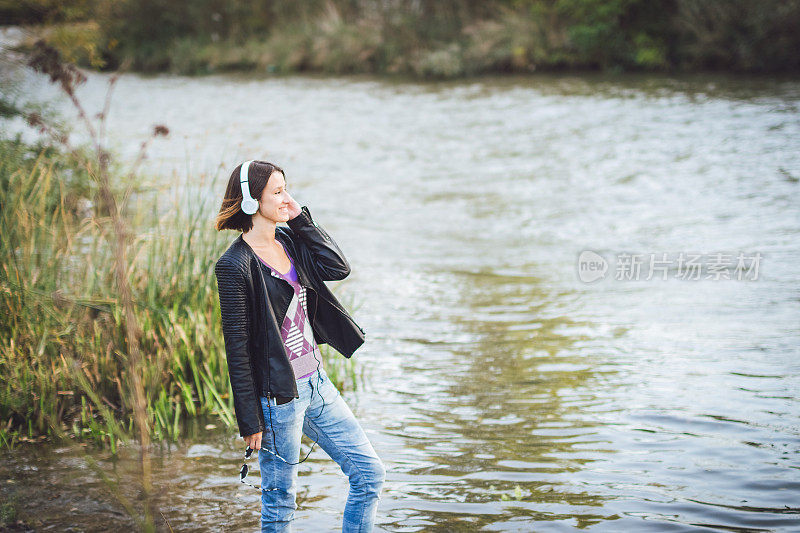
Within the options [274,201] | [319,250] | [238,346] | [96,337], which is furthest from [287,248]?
[96,337]

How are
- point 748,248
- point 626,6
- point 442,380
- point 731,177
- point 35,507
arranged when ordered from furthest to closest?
point 626,6
point 731,177
point 748,248
point 442,380
point 35,507

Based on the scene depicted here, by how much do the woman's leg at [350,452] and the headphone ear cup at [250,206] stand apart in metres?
0.72

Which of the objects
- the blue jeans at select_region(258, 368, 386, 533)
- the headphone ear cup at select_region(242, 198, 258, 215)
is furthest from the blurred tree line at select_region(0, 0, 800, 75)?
the blue jeans at select_region(258, 368, 386, 533)

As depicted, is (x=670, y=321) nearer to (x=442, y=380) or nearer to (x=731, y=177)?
(x=442, y=380)

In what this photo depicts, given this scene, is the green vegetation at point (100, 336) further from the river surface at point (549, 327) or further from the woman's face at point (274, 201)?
the woman's face at point (274, 201)

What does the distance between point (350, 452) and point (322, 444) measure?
0.15m

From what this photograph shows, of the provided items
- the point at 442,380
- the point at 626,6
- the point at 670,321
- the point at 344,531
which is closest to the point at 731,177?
the point at 670,321

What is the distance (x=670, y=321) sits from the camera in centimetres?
765

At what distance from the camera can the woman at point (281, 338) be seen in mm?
3213

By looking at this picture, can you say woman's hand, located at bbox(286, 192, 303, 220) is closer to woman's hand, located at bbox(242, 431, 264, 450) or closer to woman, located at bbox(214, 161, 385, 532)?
woman, located at bbox(214, 161, 385, 532)

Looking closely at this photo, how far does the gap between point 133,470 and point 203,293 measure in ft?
4.33

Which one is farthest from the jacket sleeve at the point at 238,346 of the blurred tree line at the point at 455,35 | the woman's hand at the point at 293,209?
the blurred tree line at the point at 455,35

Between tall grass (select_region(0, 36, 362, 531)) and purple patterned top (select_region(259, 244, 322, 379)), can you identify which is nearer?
purple patterned top (select_region(259, 244, 322, 379))

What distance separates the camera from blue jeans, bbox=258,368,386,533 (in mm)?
3311
